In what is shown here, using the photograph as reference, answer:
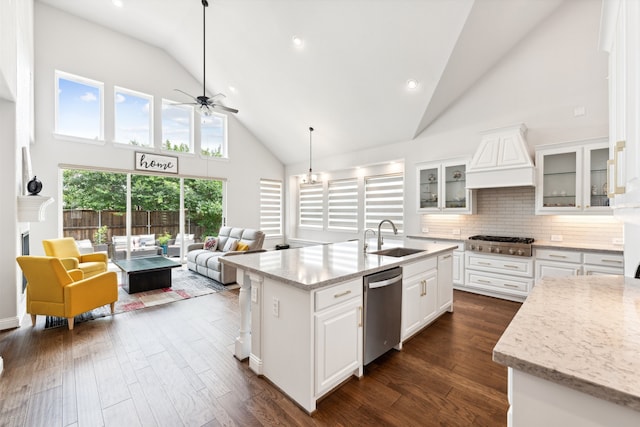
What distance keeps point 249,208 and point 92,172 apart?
350 centimetres

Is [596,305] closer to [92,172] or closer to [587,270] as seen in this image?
Result: [587,270]

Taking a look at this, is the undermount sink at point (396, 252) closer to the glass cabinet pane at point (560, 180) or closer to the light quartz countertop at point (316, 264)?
the light quartz countertop at point (316, 264)

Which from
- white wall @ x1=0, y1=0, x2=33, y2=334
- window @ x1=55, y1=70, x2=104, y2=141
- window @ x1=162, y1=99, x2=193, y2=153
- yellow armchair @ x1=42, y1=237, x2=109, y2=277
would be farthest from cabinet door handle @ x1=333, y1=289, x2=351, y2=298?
window @ x1=55, y1=70, x2=104, y2=141

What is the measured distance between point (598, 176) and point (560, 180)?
1.23ft

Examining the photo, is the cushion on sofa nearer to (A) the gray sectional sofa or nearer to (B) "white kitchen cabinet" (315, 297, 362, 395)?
(A) the gray sectional sofa

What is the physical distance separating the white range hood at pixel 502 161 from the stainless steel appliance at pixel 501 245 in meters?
0.84

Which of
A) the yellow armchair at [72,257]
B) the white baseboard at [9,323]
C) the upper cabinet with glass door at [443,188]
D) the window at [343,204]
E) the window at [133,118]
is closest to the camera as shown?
the white baseboard at [9,323]

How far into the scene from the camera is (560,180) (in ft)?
12.4

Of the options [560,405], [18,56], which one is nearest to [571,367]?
[560,405]

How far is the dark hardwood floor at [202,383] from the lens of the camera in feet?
5.98

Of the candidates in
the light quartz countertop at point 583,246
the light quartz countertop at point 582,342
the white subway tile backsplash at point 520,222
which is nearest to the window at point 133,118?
the white subway tile backsplash at point 520,222

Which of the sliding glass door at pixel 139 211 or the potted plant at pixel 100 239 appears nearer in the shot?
the sliding glass door at pixel 139 211

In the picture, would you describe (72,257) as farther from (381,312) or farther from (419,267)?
(419,267)

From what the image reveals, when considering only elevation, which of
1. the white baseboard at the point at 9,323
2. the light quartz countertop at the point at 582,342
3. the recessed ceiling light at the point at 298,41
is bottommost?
the white baseboard at the point at 9,323
